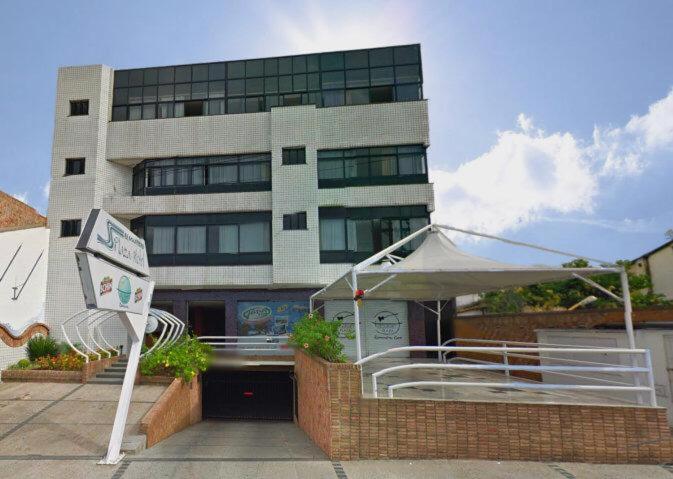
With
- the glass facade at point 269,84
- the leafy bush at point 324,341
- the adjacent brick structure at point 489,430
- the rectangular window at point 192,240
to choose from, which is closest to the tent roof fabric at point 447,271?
the leafy bush at point 324,341

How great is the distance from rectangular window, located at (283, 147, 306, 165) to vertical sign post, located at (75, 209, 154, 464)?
11348 millimetres

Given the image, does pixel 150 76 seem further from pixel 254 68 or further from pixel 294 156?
pixel 294 156

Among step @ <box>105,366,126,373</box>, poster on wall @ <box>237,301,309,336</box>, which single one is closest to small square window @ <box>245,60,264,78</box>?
poster on wall @ <box>237,301,309,336</box>

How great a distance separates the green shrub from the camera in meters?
15.2

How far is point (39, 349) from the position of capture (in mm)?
15234

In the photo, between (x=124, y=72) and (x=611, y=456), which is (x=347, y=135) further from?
(x=611, y=456)

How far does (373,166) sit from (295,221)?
422 cm

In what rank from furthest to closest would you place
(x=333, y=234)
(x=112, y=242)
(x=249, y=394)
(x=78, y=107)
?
(x=78, y=107) < (x=333, y=234) < (x=249, y=394) < (x=112, y=242)

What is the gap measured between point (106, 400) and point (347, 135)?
13.4m

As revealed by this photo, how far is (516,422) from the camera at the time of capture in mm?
6820

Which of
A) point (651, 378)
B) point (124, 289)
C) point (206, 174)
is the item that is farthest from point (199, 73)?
point (651, 378)

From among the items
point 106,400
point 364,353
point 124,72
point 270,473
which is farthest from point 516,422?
point 124,72

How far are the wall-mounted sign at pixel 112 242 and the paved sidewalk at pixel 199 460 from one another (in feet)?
10.6

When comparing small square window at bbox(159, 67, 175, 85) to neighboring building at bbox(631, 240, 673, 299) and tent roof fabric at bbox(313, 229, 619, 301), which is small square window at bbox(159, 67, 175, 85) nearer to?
tent roof fabric at bbox(313, 229, 619, 301)
